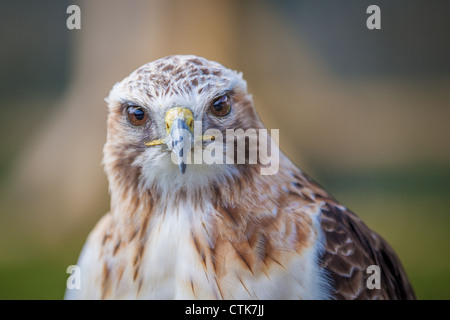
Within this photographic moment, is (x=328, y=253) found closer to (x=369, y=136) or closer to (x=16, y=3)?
(x=369, y=136)

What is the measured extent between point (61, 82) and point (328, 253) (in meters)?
0.80

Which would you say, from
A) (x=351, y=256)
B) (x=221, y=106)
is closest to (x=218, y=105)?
(x=221, y=106)

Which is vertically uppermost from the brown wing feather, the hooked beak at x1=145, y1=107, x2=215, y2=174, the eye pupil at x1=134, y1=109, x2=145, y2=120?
the eye pupil at x1=134, y1=109, x2=145, y2=120

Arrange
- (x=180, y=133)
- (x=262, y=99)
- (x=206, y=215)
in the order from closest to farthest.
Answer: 1. (x=180, y=133)
2. (x=206, y=215)
3. (x=262, y=99)

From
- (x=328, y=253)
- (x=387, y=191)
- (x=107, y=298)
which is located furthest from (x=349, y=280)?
(x=387, y=191)

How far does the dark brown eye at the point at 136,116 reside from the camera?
2.56 feet

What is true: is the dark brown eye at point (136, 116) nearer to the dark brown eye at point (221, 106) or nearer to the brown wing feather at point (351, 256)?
the dark brown eye at point (221, 106)

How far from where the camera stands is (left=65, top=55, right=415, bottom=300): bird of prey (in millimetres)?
772

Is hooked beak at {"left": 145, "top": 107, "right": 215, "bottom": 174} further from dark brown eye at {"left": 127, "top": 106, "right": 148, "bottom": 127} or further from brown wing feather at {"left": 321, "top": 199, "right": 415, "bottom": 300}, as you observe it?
brown wing feather at {"left": 321, "top": 199, "right": 415, "bottom": 300}

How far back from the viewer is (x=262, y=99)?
124 cm

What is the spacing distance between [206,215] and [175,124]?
0.18 metres

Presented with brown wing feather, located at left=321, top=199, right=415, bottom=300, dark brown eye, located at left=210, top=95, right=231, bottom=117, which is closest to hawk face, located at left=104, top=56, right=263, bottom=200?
dark brown eye, located at left=210, top=95, right=231, bottom=117

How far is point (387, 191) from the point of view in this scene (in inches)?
55.4

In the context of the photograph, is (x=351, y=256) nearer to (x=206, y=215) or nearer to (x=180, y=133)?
(x=206, y=215)
